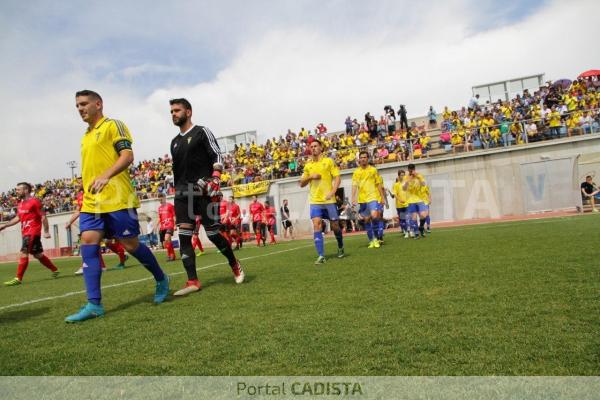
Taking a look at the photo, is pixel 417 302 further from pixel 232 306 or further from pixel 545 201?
pixel 545 201

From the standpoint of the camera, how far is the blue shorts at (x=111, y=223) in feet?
14.1

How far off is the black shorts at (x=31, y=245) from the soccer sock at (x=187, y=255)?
632 centimetres

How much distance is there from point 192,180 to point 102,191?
117 centimetres

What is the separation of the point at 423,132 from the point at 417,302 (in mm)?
23603

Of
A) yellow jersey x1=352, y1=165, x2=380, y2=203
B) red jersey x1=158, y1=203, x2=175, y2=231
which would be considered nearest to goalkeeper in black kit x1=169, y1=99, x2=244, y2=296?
yellow jersey x1=352, y1=165, x2=380, y2=203

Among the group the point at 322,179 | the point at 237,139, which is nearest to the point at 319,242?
the point at 322,179

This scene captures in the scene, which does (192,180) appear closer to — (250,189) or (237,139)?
(250,189)

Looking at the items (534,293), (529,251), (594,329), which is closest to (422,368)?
(594,329)

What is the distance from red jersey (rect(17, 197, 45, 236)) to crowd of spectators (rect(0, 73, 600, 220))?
13.6 meters

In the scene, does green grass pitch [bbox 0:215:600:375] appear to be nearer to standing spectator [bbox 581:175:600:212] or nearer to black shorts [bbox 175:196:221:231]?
black shorts [bbox 175:196:221:231]

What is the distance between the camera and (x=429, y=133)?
26734 millimetres

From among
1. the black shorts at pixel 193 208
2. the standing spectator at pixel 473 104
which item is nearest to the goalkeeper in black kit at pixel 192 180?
the black shorts at pixel 193 208

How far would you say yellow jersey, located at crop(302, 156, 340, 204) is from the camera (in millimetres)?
7863

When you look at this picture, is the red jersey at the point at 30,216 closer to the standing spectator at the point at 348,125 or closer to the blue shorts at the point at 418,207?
the blue shorts at the point at 418,207
